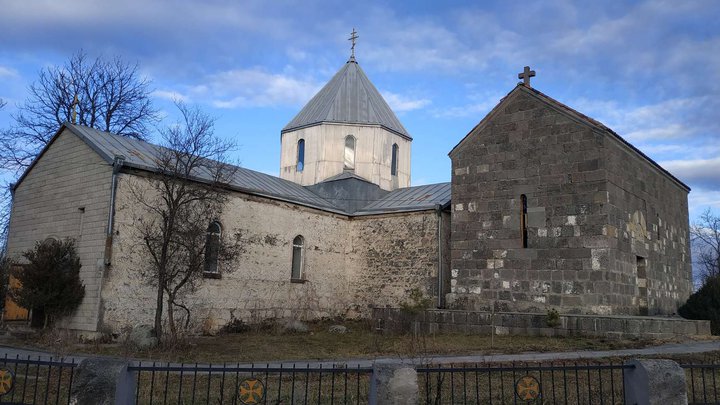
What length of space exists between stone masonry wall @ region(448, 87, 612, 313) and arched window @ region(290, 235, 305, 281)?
6149mm

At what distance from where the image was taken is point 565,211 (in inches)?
638

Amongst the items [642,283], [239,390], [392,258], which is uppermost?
[392,258]

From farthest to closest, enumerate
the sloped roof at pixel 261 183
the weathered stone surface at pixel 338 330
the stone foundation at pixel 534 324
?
the weathered stone surface at pixel 338 330 → the sloped roof at pixel 261 183 → the stone foundation at pixel 534 324

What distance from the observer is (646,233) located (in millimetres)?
17797

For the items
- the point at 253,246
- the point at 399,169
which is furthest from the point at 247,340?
the point at 399,169

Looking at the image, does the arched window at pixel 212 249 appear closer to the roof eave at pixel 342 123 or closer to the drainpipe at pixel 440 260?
the drainpipe at pixel 440 260

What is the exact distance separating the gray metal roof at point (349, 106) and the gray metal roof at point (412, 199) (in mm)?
3434

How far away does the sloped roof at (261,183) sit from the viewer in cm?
1717

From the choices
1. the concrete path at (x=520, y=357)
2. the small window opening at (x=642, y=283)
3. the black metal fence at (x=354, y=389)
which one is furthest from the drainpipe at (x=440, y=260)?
the black metal fence at (x=354, y=389)

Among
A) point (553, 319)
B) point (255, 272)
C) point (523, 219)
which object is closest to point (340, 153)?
point (255, 272)

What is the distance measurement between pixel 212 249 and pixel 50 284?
15.1ft

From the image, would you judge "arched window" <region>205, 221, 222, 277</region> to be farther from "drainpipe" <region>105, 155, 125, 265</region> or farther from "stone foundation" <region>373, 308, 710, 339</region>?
"stone foundation" <region>373, 308, 710, 339</region>

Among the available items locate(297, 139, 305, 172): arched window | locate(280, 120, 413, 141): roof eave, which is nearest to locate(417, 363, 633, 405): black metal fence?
locate(280, 120, 413, 141): roof eave

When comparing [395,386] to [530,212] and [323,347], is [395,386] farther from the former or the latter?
[530,212]
